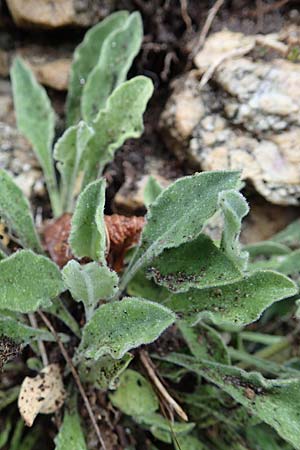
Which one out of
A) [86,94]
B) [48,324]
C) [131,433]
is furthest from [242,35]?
[131,433]

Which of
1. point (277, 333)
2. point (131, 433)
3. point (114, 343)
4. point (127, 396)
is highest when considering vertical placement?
point (114, 343)

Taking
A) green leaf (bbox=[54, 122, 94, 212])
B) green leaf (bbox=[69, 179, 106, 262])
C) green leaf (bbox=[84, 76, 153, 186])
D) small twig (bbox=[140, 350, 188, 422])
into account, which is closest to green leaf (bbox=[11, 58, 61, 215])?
green leaf (bbox=[54, 122, 94, 212])

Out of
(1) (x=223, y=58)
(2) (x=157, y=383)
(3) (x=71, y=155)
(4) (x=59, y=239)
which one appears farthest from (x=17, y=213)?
(1) (x=223, y=58)

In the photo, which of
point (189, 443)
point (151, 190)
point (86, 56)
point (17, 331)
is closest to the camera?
point (17, 331)

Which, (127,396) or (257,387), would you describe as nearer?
(257,387)

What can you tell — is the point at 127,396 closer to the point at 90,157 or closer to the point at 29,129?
the point at 90,157

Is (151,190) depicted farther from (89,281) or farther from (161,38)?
(161,38)

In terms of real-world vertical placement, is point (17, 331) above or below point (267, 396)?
above
